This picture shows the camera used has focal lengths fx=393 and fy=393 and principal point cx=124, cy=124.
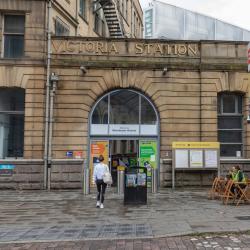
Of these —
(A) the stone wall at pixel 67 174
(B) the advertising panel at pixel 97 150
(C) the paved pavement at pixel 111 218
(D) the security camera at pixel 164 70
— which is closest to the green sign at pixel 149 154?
(B) the advertising panel at pixel 97 150

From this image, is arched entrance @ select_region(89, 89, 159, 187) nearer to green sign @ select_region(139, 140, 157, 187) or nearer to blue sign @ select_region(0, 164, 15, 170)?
green sign @ select_region(139, 140, 157, 187)

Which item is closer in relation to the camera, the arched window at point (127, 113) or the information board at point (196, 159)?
the information board at point (196, 159)

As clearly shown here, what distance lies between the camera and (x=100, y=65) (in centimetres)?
1941

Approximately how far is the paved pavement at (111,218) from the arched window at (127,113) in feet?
14.0

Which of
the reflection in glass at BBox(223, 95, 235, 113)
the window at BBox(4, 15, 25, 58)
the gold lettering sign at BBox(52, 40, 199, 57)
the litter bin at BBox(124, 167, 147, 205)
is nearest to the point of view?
the litter bin at BBox(124, 167, 147, 205)

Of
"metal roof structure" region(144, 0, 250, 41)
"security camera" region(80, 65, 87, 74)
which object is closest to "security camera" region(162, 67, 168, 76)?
"security camera" region(80, 65, 87, 74)

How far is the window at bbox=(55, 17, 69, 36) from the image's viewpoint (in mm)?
20725

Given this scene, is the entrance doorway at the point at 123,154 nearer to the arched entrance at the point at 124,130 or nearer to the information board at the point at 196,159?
the arched entrance at the point at 124,130

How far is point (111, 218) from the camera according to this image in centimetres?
1133

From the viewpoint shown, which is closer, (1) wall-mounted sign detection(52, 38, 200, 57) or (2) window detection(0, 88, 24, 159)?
(2) window detection(0, 88, 24, 159)

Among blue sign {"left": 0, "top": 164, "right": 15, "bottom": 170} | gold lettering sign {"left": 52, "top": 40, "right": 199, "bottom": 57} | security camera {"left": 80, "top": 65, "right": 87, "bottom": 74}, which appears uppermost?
gold lettering sign {"left": 52, "top": 40, "right": 199, "bottom": 57}

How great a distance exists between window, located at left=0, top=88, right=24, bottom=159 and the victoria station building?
0.16 feet

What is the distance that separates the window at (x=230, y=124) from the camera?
66.4 feet

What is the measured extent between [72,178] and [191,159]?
5.77 metres
